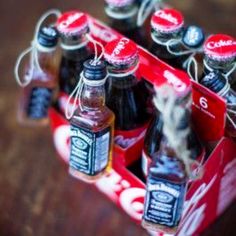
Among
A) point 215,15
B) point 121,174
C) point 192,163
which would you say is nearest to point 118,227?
point 121,174

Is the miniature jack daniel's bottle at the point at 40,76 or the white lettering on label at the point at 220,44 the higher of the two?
the white lettering on label at the point at 220,44

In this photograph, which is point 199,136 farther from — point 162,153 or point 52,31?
point 52,31

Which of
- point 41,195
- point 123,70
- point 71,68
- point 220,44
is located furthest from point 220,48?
point 41,195

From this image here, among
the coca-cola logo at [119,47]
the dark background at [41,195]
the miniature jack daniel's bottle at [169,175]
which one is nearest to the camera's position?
the miniature jack daniel's bottle at [169,175]

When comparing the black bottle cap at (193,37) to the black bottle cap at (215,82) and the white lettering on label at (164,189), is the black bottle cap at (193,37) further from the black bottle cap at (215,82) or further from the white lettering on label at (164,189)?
the white lettering on label at (164,189)

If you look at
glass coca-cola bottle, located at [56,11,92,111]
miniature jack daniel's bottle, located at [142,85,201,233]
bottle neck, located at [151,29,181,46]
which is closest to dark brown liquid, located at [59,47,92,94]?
glass coca-cola bottle, located at [56,11,92,111]

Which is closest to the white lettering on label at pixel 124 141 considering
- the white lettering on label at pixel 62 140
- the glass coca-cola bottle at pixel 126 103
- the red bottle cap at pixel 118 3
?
the glass coca-cola bottle at pixel 126 103
